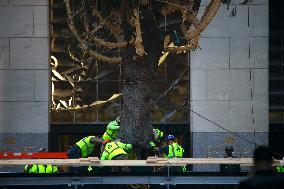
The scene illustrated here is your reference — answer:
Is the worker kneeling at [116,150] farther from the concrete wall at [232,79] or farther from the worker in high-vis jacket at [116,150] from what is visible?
the concrete wall at [232,79]

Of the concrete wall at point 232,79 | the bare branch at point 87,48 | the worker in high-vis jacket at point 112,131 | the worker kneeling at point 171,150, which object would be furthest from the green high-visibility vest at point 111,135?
the concrete wall at point 232,79

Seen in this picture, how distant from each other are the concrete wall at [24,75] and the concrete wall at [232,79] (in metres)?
4.25

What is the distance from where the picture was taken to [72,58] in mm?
20922

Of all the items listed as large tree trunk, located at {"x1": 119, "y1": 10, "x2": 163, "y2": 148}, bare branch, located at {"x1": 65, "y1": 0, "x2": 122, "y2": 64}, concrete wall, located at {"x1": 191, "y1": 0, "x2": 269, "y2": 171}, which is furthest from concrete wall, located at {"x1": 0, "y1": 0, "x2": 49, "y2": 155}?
large tree trunk, located at {"x1": 119, "y1": 10, "x2": 163, "y2": 148}

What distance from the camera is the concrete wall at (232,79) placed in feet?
68.1

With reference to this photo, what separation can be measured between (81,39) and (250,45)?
821cm

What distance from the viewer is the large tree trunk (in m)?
13.6

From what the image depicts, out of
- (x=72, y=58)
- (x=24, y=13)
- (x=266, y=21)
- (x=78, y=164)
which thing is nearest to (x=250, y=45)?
(x=266, y=21)

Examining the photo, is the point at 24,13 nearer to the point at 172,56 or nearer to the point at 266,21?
the point at 172,56

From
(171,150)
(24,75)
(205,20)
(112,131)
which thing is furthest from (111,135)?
(24,75)

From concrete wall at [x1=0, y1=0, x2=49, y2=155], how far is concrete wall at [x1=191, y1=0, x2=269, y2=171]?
4245 mm

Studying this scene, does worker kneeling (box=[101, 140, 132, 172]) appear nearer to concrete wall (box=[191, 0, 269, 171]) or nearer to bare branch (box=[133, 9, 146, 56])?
bare branch (box=[133, 9, 146, 56])

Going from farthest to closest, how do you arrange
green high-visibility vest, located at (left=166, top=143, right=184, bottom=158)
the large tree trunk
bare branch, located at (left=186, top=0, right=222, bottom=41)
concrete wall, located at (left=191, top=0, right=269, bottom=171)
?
1. concrete wall, located at (left=191, top=0, right=269, bottom=171)
2. green high-visibility vest, located at (left=166, top=143, right=184, bottom=158)
3. the large tree trunk
4. bare branch, located at (left=186, top=0, right=222, bottom=41)

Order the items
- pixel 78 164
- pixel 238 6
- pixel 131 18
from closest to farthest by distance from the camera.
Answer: pixel 78 164 < pixel 131 18 < pixel 238 6
